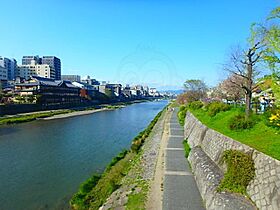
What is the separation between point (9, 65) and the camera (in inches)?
3314

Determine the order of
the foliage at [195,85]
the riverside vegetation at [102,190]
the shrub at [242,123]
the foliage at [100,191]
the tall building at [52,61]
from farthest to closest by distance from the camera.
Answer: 1. the tall building at [52,61]
2. the foliage at [195,85]
3. the shrub at [242,123]
4. the foliage at [100,191]
5. the riverside vegetation at [102,190]

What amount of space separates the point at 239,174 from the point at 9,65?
9105 centimetres

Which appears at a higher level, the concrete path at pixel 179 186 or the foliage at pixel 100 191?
the concrete path at pixel 179 186

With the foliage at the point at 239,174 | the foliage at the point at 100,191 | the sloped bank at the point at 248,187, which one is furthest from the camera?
the foliage at the point at 100,191

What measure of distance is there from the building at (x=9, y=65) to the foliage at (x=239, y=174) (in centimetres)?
8594

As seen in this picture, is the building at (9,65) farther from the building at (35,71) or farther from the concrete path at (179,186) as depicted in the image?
the concrete path at (179,186)

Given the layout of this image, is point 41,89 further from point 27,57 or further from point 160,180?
point 27,57

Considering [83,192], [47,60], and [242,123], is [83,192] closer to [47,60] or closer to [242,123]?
[242,123]

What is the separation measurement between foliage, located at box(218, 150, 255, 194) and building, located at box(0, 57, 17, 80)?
85.9 metres

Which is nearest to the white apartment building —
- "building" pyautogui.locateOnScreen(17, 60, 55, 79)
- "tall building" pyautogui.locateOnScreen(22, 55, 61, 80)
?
"building" pyautogui.locateOnScreen(17, 60, 55, 79)

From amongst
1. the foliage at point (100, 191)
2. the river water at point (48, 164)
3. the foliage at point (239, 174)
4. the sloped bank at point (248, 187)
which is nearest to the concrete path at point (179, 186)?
the sloped bank at point (248, 187)

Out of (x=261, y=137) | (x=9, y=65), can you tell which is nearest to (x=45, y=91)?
(x=9, y=65)

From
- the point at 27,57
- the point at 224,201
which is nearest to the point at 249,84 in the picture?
the point at 224,201

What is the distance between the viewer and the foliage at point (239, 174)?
6.73 m
